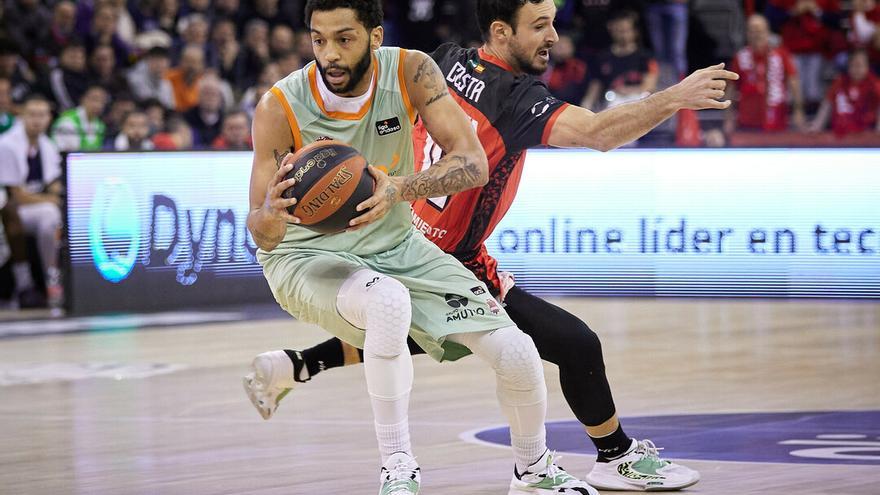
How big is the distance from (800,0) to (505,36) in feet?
38.8

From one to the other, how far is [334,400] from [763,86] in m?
8.68

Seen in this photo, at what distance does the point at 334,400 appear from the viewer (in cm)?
796

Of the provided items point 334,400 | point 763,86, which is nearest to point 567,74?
point 763,86

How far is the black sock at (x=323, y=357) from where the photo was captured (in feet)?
19.7

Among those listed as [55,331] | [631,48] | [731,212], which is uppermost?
[631,48]

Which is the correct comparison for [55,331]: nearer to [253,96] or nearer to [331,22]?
[253,96]

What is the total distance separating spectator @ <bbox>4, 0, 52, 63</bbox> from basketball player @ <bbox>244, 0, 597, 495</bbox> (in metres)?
11.3

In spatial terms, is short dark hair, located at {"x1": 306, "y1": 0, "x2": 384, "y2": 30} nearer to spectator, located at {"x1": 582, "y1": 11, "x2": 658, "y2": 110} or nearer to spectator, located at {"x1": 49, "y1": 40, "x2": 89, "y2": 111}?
spectator, located at {"x1": 582, "y1": 11, "x2": 658, "y2": 110}

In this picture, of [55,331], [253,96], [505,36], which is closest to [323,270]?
[505,36]

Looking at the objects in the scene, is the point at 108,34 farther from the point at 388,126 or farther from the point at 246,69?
the point at 388,126

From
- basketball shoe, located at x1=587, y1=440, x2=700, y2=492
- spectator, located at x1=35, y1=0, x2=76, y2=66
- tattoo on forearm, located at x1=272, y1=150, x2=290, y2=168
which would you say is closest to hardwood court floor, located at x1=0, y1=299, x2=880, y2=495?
basketball shoe, located at x1=587, y1=440, x2=700, y2=492

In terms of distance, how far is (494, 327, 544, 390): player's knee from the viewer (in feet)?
16.5

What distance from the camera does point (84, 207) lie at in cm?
1180

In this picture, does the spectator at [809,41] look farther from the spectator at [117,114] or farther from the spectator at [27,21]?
the spectator at [27,21]
